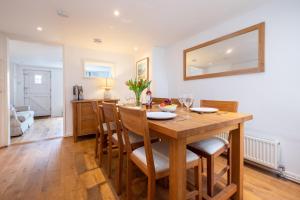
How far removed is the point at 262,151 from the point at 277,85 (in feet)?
2.71

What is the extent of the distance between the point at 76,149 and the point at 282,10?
3598 mm

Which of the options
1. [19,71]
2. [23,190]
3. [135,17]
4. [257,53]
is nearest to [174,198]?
[23,190]

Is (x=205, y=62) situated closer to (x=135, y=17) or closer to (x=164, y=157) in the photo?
(x=135, y=17)

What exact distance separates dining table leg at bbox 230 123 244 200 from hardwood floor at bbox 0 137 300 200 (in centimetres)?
21

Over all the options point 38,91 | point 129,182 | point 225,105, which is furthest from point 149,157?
point 38,91

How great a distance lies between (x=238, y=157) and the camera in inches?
51.0

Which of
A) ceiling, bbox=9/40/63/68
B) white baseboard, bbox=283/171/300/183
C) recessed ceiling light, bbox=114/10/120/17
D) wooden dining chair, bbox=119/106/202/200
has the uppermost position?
ceiling, bbox=9/40/63/68

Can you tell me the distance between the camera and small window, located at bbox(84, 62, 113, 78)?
3.62 meters

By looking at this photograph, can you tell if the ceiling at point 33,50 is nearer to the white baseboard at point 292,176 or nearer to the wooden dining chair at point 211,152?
the wooden dining chair at point 211,152

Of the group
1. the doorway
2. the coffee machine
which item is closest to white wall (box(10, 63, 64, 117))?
the doorway

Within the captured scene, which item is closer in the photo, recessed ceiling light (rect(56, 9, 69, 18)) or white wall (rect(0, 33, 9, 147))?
recessed ceiling light (rect(56, 9, 69, 18))

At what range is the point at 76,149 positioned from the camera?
2.62m

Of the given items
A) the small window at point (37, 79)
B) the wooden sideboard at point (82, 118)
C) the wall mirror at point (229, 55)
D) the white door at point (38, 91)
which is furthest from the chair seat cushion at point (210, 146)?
the small window at point (37, 79)

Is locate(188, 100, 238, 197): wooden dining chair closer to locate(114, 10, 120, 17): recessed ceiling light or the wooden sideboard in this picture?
locate(114, 10, 120, 17): recessed ceiling light
